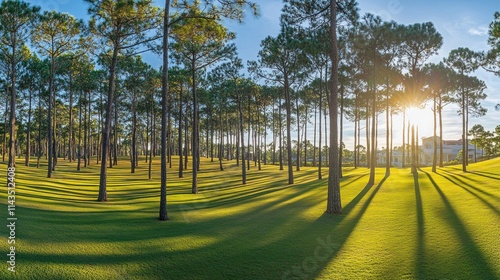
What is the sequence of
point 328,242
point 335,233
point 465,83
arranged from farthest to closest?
1. point 465,83
2. point 335,233
3. point 328,242

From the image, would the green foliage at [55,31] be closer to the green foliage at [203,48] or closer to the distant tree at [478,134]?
the green foliage at [203,48]

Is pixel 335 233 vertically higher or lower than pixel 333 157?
lower

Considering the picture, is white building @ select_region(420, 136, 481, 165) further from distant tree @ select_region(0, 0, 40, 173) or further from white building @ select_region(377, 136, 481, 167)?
distant tree @ select_region(0, 0, 40, 173)

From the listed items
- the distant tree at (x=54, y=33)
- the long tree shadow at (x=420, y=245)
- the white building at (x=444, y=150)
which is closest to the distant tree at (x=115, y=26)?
the distant tree at (x=54, y=33)

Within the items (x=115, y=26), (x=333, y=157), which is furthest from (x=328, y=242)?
(x=115, y=26)

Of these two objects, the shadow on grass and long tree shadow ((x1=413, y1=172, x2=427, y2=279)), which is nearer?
long tree shadow ((x1=413, y1=172, x2=427, y2=279))

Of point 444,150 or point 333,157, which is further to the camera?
point 444,150

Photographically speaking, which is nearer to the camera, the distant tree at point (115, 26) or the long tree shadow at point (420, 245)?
the long tree shadow at point (420, 245)

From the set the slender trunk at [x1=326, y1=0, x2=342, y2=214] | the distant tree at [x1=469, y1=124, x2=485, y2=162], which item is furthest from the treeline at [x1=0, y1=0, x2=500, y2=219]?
the distant tree at [x1=469, y1=124, x2=485, y2=162]

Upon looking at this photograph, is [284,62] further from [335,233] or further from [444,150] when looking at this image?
[444,150]

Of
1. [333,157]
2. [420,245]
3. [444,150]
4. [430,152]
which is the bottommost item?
[420,245]

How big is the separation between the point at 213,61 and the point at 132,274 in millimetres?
21294

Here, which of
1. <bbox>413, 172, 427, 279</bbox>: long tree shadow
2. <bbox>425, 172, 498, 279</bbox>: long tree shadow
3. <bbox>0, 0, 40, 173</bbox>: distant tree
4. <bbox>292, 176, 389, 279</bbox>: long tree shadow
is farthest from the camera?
<bbox>0, 0, 40, 173</bbox>: distant tree

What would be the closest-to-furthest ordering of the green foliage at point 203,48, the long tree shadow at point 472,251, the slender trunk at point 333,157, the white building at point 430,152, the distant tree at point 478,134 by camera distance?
the long tree shadow at point 472,251 → the slender trunk at point 333,157 → the green foliage at point 203,48 → the distant tree at point 478,134 → the white building at point 430,152
